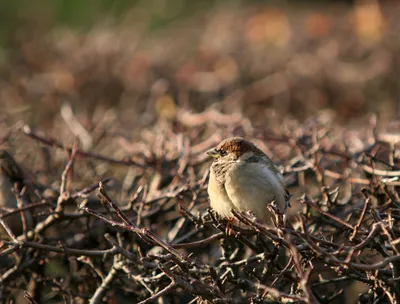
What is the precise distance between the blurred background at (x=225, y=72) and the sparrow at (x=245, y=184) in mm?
2902

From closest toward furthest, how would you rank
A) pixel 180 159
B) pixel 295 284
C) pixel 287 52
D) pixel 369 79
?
pixel 295 284 < pixel 180 159 < pixel 369 79 < pixel 287 52

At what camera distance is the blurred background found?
639cm

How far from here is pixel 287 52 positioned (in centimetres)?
701

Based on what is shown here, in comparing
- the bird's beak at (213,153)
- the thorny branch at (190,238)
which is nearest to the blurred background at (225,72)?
the thorny branch at (190,238)

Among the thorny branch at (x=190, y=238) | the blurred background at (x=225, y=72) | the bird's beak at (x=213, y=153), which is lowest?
the blurred background at (x=225, y=72)

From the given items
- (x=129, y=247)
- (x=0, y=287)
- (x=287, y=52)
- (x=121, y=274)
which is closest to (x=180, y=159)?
(x=129, y=247)

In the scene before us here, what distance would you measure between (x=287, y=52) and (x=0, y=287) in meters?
4.88

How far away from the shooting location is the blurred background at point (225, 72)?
6387mm

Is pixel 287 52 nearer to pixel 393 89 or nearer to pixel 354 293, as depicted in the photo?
pixel 393 89

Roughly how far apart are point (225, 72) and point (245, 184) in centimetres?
440

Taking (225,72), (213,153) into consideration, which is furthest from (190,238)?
(225,72)

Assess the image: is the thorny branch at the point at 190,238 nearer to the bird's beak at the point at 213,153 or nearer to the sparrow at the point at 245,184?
the sparrow at the point at 245,184

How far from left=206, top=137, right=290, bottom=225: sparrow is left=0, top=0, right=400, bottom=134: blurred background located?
290 cm

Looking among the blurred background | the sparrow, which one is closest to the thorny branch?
the sparrow
